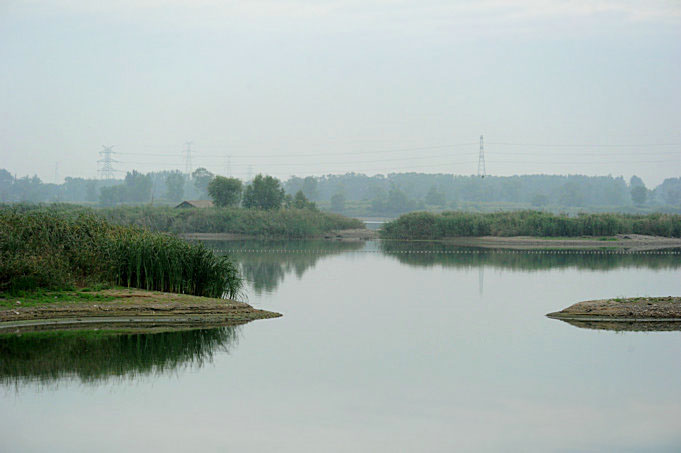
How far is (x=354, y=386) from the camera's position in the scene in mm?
9258

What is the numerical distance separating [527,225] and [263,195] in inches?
826

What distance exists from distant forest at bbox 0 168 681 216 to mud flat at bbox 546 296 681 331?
79.8 metres

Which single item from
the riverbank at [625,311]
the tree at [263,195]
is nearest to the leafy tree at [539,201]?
the tree at [263,195]

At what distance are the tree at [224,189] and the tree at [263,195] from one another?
0.94 meters

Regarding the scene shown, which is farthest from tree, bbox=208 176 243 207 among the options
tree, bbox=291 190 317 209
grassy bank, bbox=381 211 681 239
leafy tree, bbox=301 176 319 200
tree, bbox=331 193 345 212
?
leafy tree, bbox=301 176 319 200

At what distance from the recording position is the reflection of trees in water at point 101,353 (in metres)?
9.37

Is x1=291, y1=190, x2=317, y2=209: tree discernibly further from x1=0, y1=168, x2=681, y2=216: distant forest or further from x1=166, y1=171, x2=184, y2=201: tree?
x1=166, y1=171, x2=184, y2=201: tree

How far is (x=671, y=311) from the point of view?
46.9 feet

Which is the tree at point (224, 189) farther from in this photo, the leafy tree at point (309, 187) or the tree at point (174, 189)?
the leafy tree at point (309, 187)

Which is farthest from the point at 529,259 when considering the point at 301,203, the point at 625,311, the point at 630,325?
the point at 301,203

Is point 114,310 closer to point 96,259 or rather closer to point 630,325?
point 96,259

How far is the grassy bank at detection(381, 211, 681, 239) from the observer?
4378 centimetres

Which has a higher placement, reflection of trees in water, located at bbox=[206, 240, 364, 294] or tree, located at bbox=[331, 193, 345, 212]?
tree, located at bbox=[331, 193, 345, 212]

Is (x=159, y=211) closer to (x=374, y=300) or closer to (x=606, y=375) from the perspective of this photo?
(x=374, y=300)
